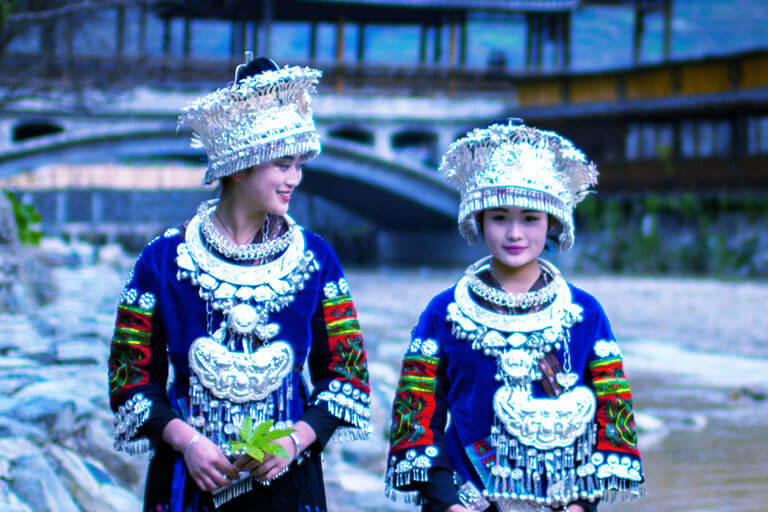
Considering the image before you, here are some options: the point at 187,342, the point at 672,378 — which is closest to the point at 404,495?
the point at 187,342

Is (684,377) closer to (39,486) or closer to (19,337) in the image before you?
(19,337)

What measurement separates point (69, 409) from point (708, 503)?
10.3 ft

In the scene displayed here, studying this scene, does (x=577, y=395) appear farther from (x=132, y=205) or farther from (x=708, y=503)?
(x=132, y=205)

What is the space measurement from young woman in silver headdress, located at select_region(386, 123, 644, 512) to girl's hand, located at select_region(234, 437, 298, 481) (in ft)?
0.85

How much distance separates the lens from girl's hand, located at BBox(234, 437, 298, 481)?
2.27 meters

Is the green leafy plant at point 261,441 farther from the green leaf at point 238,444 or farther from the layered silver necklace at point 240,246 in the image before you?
the layered silver necklace at point 240,246

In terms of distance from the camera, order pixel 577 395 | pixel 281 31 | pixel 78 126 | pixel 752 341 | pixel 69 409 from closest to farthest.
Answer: pixel 577 395 < pixel 69 409 < pixel 752 341 < pixel 78 126 < pixel 281 31

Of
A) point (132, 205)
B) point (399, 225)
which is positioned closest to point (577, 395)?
point (399, 225)

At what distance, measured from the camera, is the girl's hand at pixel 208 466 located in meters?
2.28

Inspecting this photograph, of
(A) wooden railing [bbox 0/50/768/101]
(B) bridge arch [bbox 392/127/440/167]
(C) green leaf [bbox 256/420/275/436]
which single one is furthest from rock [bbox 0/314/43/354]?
(B) bridge arch [bbox 392/127/440/167]

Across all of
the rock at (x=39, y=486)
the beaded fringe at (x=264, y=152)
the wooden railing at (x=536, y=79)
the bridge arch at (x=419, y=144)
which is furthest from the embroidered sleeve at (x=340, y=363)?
the bridge arch at (x=419, y=144)

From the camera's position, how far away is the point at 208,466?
2275 mm

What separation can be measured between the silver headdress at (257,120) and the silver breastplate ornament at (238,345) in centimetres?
26

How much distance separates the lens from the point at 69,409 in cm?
426
